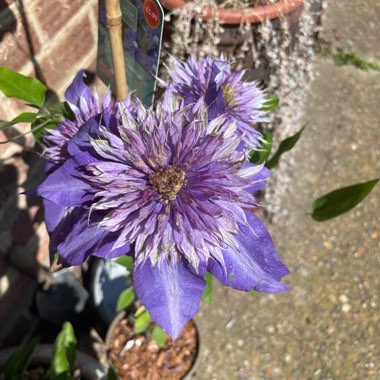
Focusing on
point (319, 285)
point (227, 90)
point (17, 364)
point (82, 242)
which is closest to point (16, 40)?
point (227, 90)

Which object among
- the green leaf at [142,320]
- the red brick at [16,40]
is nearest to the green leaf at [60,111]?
the red brick at [16,40]

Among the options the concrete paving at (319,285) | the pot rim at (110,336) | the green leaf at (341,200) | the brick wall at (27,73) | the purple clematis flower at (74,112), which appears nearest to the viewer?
the purple clematis flower at (74,112)

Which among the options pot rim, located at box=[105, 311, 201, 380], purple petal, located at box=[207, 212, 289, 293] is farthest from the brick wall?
purple petal, located at box=[207, 212, 289, 293]

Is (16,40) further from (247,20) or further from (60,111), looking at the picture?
(247,20)

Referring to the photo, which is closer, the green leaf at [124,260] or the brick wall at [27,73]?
the green leaf at [124,260]

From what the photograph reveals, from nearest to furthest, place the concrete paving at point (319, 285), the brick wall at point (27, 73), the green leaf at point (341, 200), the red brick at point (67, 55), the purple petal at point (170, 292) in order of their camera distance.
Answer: the purple petal at point (170, 292) → the green leaf at point (341, 200) → the brick wall at point (27, 73) → the red brick at point (67, 55) → the concrete paving at point (319, 285)

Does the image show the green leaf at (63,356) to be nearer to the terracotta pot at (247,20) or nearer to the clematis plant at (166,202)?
the clematis plant at (166,202)

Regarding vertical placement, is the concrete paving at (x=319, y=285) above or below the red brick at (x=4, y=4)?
below
